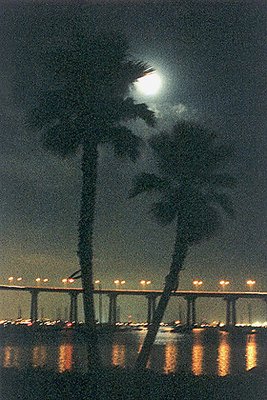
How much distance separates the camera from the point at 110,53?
31.1m

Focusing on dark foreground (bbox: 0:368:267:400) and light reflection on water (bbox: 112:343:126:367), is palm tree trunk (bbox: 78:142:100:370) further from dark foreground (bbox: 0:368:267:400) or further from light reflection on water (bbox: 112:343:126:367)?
light reflection on water (bbox: 112:343:126:367)

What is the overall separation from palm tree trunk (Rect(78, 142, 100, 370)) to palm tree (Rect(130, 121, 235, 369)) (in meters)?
2.48

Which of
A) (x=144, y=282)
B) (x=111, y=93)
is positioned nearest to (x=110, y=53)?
(x=111, y=93)

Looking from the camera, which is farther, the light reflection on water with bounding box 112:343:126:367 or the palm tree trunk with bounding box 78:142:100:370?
the light reflection on water with bounding box 112:343:126:367

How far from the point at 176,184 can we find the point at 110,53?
7.35 meters

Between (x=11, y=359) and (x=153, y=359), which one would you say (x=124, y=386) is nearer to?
(x=11, y=359)

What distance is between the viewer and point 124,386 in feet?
81.9

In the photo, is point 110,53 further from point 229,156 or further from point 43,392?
point 43,392

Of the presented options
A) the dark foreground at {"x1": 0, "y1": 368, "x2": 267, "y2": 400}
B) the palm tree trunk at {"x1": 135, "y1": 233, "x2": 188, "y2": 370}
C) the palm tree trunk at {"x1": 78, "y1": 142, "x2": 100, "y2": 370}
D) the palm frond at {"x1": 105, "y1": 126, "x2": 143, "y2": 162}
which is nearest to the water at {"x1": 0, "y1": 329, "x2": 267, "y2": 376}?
the palm tree trunk at {"x1": 78, "y1": 142, "x2": 100, "y2": 370}

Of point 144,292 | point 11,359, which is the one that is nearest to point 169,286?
point 11,359

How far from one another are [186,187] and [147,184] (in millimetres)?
1939

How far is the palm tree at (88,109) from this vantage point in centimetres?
3102

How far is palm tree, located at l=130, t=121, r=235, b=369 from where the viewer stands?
33.8 m

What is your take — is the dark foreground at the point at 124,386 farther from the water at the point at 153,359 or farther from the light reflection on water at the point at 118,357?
the light reflection on water at the point at 118,357
